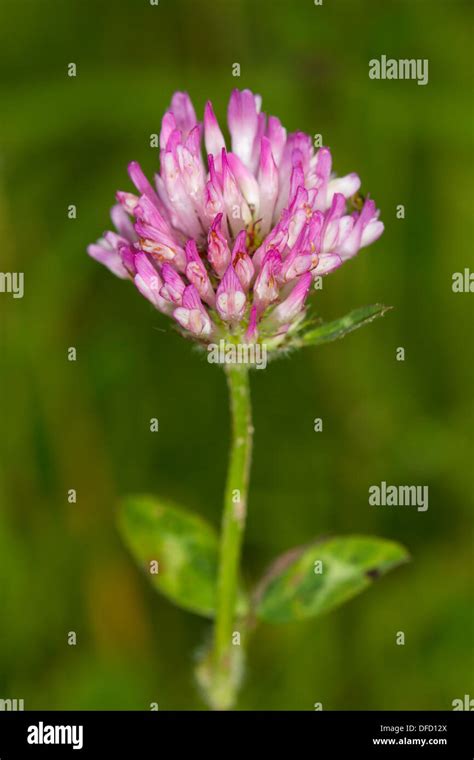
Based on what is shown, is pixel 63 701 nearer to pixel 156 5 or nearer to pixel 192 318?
pixel 192 318

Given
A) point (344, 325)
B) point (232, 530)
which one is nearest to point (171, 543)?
point (232, 530)

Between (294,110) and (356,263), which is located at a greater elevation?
(294,110)

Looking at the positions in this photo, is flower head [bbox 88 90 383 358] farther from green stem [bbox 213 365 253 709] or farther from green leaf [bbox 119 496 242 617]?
green leaf [bbox 119 496 242 617]

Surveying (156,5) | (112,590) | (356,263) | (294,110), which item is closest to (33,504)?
(112,590)

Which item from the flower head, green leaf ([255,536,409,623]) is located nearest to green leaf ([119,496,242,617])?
green leaf ([255,536,409,623])

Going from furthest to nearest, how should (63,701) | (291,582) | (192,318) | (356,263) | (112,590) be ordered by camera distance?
(356,263) < (112,590) < (63,701) < (291,582) < (192,318)

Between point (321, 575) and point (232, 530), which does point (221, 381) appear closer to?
point (321, 575)
